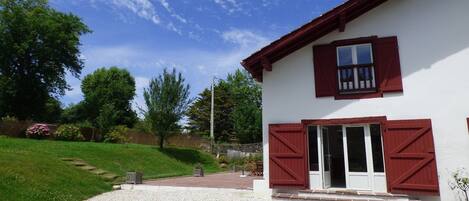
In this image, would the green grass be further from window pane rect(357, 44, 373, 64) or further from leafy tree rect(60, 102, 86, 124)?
leafy tree rect(60, 102, 86, 124)

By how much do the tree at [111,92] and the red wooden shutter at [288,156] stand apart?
39665 millimetres

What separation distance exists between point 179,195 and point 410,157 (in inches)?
267

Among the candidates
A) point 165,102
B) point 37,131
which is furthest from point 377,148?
point 37,131

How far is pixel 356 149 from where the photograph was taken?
982 centimetres

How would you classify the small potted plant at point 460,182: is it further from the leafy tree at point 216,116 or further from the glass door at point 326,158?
the leafy tree at point 216,116

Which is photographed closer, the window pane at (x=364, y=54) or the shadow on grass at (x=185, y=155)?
the window pane at (x=364, y=54)

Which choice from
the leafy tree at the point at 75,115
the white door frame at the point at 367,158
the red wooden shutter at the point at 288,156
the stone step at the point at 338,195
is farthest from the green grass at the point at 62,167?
the leafy tree at the point at 75,115

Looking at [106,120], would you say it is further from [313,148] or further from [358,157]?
[358,157]

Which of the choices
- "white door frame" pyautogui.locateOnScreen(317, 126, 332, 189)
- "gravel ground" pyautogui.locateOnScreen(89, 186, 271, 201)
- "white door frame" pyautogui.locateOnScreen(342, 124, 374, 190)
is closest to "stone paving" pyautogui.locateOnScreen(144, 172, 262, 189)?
"gravel ground" pyautogui.locateOnScreen(89, 186, 271, 201)

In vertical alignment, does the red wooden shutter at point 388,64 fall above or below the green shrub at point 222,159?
above

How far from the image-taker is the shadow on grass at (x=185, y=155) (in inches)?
976

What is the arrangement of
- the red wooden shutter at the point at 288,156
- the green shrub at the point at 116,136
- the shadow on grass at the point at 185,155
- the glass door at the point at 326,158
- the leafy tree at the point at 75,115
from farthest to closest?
the leafy tree at the point at 75,115 < the green shrub at the point at 116,136 < the shadow on grass at the point at 185,155 < the glass door at the point at 326,158 < the red wooden shutter at the point at 288,156

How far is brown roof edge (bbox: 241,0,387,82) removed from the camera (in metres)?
9.95

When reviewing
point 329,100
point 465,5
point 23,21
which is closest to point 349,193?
point 329,100
